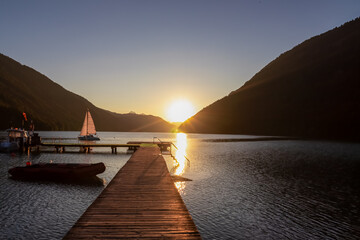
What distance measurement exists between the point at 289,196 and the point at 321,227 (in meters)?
7.83

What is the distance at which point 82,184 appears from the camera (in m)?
27.5

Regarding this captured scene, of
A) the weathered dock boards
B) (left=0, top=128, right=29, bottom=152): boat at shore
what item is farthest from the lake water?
(left=0, top=128, right=29, bottom=152): boat at shore

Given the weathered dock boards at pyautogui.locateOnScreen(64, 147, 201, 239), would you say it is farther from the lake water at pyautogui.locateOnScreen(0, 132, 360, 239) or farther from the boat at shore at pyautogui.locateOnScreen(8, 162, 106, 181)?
the boat at shore at pyautogui.locateOnScreen(8, 162, 106, 181)

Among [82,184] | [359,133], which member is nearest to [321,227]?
[82,184]

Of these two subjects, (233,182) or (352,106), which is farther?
(352,106)

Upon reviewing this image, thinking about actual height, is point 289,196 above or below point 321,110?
below

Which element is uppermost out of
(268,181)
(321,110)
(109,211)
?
(321,110)

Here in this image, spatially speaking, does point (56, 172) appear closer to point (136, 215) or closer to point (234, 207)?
point (234, 207)

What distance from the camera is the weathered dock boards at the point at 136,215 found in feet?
29.6

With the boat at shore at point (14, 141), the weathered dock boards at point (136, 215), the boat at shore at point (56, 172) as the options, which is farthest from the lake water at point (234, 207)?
the boat at shore at point (14, 141)

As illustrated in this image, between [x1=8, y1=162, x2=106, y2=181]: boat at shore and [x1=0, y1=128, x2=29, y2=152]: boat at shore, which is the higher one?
[x1=0, y1=128, x2=29, y2=152]: boat at shore

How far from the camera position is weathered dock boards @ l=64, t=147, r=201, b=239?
9011 mm

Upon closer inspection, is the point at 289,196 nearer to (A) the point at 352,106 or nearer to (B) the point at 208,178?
(B) the point at 208,178

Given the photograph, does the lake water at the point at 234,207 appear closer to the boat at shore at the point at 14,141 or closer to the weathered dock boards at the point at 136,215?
the weathered dock boards at the point at 136,215
